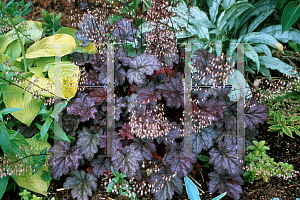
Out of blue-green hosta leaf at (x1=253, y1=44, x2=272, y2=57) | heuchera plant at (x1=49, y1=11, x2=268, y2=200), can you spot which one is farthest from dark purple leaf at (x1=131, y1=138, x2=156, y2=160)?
blue-green hosta leaf at (x1=253, y1=44, x2=272, y2=57)

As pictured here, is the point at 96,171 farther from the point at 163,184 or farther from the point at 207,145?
the point at 207,145

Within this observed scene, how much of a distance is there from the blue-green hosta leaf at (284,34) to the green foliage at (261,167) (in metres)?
1.51

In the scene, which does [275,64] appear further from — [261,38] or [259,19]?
[259,19]

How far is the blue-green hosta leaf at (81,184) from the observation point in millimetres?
1940

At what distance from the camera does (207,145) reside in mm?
1930

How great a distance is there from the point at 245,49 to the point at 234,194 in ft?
5.35

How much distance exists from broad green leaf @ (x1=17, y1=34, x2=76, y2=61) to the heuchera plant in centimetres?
59

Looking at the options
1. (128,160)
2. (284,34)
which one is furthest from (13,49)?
(284,34)

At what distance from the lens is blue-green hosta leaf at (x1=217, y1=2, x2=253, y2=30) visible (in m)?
2.70

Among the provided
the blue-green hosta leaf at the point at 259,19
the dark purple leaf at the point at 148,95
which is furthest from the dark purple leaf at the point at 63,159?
the blue-green hosta leaf at the point at 259,19

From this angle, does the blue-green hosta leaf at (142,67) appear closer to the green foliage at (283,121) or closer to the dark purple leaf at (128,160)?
the dark purple leaf at (128,160)

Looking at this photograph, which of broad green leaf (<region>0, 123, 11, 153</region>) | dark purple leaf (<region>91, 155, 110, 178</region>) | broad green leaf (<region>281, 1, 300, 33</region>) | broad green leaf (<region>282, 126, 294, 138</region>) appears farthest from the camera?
broad green leaf (<region>281, 1, 300, 33</region>)

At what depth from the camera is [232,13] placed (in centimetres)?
278

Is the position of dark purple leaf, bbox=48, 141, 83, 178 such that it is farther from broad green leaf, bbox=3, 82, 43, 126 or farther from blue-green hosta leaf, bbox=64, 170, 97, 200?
broad green leaf, bbox=3, 82, 43, 126
